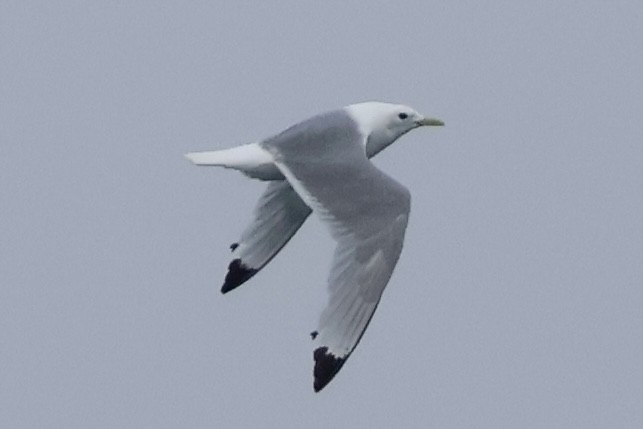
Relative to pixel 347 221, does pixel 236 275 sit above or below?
below

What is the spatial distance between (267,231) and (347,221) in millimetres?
994

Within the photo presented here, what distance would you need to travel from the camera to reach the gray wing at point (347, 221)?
648cm

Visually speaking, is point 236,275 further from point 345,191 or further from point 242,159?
point 345,191

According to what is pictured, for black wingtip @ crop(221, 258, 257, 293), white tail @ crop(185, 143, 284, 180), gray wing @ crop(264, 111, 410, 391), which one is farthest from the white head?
black wingtip @ crop(221, 258, 257, 293)

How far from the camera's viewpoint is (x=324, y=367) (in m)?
6.48

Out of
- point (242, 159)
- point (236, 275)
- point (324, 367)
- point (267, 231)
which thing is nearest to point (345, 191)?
point (242, 159)

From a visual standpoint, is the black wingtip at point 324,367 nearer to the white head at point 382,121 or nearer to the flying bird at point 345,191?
the flying bird at point 345,191

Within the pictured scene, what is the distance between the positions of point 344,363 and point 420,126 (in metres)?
1.38

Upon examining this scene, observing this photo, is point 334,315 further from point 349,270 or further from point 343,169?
point 343,169

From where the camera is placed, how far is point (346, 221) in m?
6.61

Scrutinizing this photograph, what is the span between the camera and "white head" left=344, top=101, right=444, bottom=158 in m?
7.11

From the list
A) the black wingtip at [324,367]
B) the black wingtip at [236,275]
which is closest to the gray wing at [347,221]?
the black wingtip at [324,367]

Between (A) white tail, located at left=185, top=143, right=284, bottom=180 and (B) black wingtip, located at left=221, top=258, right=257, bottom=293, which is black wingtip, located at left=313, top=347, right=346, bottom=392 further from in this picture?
(B) black wingtip, located at left=221, top=258, right=257, bottom=293

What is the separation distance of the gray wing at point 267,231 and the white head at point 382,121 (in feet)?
1.56
